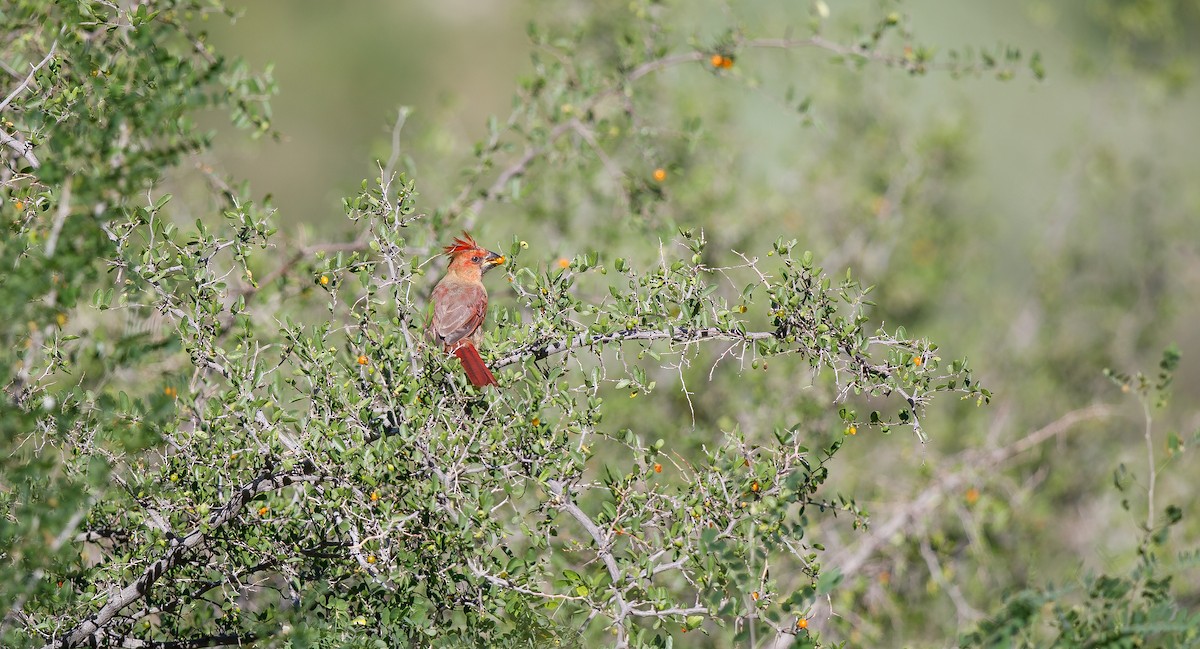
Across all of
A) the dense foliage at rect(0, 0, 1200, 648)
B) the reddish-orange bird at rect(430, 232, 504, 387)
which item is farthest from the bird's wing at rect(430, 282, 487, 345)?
the dense foliage at rect(0, 0, 1200, 648)

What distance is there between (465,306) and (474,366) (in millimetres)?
883

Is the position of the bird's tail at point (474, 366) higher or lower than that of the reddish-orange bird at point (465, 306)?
lower

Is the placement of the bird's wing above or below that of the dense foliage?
above

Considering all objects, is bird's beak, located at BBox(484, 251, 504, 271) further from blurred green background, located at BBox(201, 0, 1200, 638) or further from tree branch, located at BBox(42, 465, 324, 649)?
blurred green background, located at BBox(201, 0, 1200, 638)

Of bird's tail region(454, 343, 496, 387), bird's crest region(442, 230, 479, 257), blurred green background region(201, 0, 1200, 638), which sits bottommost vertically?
bird's tail region(454, 343, 496, 387)

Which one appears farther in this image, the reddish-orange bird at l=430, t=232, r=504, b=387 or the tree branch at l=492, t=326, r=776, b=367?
the reddish-orange bird at l=430, t=232, r=504, b=387

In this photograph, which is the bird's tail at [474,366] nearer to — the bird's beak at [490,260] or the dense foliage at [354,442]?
the dense foliage at [354,442]

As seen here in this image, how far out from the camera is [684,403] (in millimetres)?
6742

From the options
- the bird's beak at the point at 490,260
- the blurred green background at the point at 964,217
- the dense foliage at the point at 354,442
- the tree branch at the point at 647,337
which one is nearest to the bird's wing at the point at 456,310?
the bird's beak at the point at 490,260

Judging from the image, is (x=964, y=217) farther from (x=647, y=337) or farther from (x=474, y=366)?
(x=474, y=366)

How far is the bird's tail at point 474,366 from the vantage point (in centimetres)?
315

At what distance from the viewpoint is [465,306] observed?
13.3ft

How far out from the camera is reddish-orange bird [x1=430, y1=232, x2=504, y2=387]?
10.5 ft

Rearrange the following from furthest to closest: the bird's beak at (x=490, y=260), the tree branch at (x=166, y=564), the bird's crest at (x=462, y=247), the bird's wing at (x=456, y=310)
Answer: the bird's crest at (x=462, y=247) < the bird's beak at (x=490, y=260) < the bird's wing at (x=456, y=310) < the tree branch at (x=166, y=564)
